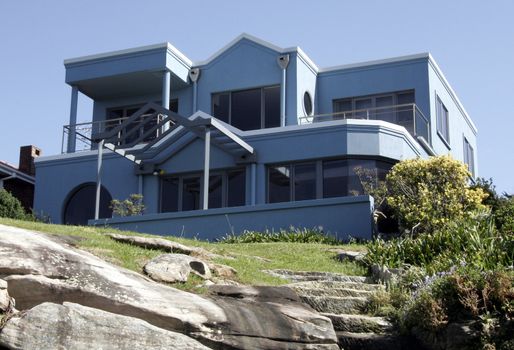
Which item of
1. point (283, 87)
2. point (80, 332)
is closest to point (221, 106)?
point (283, 87)

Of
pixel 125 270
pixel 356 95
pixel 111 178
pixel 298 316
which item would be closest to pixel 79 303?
pixel 125 270

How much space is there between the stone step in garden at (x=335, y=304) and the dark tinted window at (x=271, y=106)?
15.6 m

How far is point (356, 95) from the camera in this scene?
85.5ft

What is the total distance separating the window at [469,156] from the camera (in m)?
31.5

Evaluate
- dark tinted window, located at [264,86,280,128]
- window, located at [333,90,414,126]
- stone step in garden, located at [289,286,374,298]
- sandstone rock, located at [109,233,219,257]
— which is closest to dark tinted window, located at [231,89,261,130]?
dark tinted window, located at [264,86,280,128]

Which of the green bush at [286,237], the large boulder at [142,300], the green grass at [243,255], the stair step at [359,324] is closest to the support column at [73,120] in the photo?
the green bush at [286,237]

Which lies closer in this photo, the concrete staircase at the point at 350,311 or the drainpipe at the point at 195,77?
the concrete staircase at the point at 350,311

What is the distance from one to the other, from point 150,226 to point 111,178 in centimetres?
433

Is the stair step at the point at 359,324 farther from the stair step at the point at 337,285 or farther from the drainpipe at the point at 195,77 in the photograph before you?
the drainpipe at the point at 195,77

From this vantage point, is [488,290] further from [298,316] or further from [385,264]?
[385,264]

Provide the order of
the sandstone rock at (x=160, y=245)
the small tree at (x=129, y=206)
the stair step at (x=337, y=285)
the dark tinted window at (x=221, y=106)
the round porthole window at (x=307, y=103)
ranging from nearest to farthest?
the stair step at (x=337, y=285) < the sandstone rock at (x=160, y=245) < the small tree at (x=129, y=206) < the round porthole window at (x=307, y=103) < the dark tinted window at (x=221, y=106)

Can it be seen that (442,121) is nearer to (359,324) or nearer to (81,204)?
(81,204)

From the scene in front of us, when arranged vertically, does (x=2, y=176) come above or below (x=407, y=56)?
below

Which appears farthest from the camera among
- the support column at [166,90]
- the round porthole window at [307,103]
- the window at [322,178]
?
the round porthole window at [307,103]
